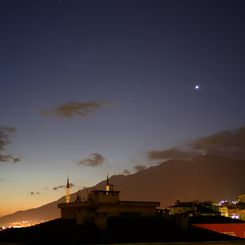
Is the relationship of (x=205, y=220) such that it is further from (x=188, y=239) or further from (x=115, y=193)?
(x=188, y=239)

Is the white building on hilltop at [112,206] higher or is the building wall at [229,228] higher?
the white building on hilltop at [112,206]

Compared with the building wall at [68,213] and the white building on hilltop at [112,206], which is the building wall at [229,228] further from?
the building wall at [68,213]

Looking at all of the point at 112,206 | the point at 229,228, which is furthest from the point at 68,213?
the point at 229,228

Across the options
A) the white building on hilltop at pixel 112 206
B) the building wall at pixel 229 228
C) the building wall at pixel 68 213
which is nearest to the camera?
the white building on hilltop at pixel 112 206

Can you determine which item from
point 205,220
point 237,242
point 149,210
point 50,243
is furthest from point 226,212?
point 50,243

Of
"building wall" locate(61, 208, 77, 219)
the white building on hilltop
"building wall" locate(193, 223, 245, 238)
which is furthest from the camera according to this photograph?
"building wall" locate(193, 223, 245, 238)

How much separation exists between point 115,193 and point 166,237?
13.8 m

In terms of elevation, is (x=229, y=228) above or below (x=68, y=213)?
below

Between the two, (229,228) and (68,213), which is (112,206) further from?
(229,228)

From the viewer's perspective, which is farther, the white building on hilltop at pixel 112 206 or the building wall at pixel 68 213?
the building wall at pixel 68 213

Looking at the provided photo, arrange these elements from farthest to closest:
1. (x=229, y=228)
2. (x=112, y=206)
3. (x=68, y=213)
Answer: (x=229, y=228) < (x=68, y=213) < (x=112, y=206)

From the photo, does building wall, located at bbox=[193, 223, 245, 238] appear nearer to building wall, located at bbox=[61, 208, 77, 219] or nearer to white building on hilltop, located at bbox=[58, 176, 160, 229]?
white building on hilltop, located at bbox=[58, 176, 160, 229]

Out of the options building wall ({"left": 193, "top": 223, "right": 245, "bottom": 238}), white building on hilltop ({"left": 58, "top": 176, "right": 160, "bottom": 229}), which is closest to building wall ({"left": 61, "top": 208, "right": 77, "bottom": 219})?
white building on hilltop ({"left": 58, "top": 176, "right": 160, "bottom": 229})

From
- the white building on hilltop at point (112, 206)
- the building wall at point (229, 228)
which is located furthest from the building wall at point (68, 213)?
the building wall at point (229, 228)
